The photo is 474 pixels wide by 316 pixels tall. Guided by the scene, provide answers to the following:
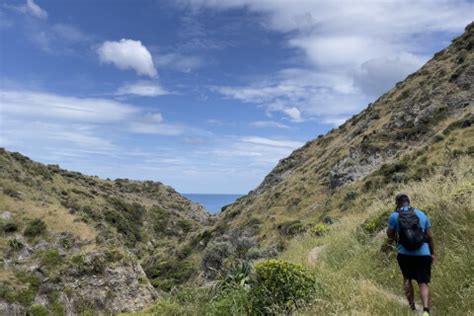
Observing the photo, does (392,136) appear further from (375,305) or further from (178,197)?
(178,197)

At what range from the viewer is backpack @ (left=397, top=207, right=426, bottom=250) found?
6.38 metres

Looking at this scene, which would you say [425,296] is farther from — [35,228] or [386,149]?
[35,228]

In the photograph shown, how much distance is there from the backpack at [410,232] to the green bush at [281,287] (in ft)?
6.28

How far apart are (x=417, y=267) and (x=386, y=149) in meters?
38.5

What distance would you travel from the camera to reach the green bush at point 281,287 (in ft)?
23.6

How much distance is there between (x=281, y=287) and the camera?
7457 mm

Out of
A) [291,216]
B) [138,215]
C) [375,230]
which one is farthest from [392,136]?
[138,215]

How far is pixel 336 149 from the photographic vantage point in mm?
52969

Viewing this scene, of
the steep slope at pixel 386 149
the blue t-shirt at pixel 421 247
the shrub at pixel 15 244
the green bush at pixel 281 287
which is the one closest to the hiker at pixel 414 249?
the blue t-shirt at pixel 421 247

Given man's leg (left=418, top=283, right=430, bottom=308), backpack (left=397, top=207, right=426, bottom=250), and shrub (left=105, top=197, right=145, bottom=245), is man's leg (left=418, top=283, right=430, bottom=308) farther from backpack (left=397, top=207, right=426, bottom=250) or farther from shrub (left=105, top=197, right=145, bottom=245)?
shrub (left=105, top=197, right=145, bottom=245)

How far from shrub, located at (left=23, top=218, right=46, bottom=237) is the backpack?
41.8m

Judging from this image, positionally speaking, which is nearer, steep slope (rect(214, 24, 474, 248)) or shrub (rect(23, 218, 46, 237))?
steep slope (rect(214, 24, 474, 248))

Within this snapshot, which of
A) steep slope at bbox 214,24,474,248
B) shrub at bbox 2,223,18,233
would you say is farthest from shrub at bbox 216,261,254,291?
shrub at bbox 2,223,18,233

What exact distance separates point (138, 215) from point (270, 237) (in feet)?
197
